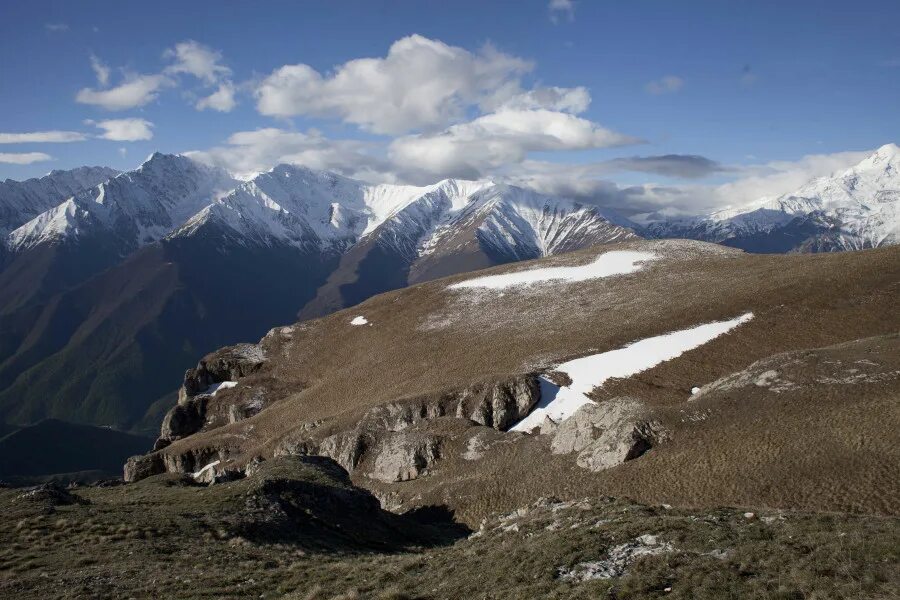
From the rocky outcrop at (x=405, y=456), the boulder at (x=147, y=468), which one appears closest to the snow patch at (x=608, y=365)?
the rocky outcrop at (x=405, y=456)

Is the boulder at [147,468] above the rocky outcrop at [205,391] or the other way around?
the other way around

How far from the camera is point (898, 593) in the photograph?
39.6 feet

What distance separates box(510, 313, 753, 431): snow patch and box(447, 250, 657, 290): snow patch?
979 inches

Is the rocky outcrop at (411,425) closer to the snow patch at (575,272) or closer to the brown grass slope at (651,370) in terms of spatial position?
the brown grass slope at (651,370)

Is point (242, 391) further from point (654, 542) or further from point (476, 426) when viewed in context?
point (654, 542)

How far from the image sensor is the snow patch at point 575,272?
81.2 meters

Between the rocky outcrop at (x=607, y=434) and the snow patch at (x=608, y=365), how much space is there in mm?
6583

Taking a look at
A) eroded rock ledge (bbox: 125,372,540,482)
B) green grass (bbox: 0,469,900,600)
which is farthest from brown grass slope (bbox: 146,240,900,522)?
green grass (bbox: 0,469,900,600)

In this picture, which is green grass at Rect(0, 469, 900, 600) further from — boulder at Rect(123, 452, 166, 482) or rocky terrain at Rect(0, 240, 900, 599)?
boulder at Rect(123, 452, 166, 482)

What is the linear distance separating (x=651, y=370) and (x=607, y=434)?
47.7 feet

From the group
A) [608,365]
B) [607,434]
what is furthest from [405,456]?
[608,365]

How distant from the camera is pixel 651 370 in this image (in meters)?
50.4

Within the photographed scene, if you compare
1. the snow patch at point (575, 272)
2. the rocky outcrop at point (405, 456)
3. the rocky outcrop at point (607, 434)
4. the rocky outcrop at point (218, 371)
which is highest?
the snow patch at point (575, 272)

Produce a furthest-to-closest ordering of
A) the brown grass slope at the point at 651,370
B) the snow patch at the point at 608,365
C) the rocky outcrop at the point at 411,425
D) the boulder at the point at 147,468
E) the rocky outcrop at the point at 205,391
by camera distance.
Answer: the rocky outcrop at the point at 205,391
the boulder at the point at 147,468
the snow patch at the point at 608,365
the rocky outcrop at the point at 411,425
the brown grass slope at the point at 651,370
